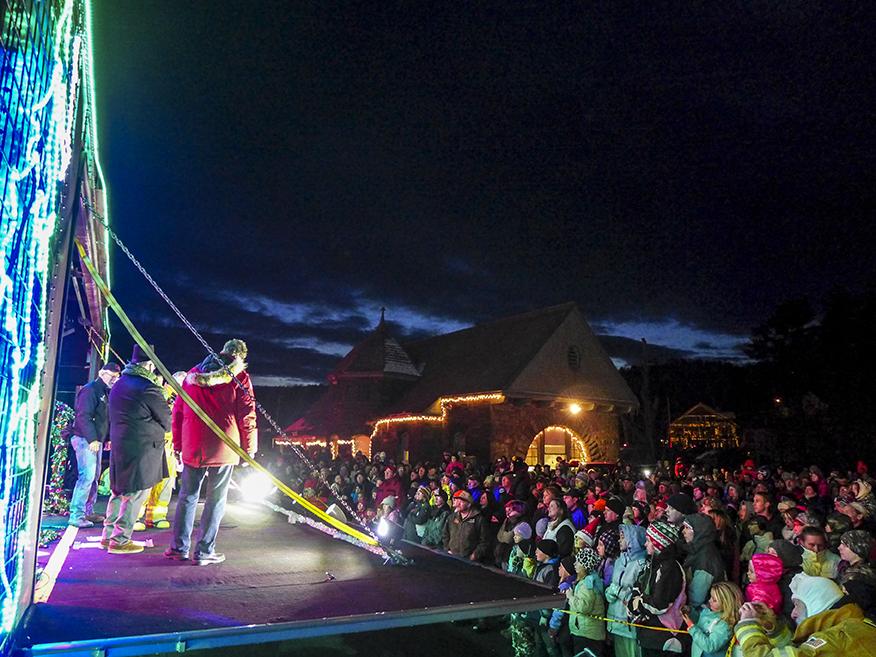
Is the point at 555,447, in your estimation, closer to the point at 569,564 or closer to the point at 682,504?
the point at 569,564

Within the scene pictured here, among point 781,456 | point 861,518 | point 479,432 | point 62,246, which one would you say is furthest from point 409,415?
point 62,246

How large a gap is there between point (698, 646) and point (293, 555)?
135 inches

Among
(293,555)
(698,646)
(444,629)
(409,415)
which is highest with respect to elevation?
(409,415)

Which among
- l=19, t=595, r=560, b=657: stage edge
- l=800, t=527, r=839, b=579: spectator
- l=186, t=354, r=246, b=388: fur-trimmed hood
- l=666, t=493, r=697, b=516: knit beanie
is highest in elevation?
l=186, t=354, r=246, b=388: fur-trimmed hood

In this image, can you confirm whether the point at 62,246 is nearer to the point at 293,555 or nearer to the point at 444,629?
the point at 293,555

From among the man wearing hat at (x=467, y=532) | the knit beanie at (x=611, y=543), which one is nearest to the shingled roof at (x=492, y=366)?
the man wearing hat at (x=467, y=532)

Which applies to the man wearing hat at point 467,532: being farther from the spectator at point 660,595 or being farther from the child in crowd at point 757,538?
the child in crowd at point 757,538

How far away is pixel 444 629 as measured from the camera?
7750mm

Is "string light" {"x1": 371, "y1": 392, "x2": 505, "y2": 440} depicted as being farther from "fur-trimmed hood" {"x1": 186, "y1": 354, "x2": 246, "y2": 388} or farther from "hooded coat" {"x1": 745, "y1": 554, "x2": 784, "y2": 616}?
"fur-trimmed hood" {"x1": 186, "y1": 354, "x2": 246, "y2": 388}

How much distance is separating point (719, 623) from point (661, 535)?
0.88 metres

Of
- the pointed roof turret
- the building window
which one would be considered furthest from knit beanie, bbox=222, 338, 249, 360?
the pointed roof turret

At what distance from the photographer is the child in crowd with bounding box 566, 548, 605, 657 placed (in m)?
5.61

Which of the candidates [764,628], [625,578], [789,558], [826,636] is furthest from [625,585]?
[826,636]

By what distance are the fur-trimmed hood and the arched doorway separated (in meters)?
18.5
